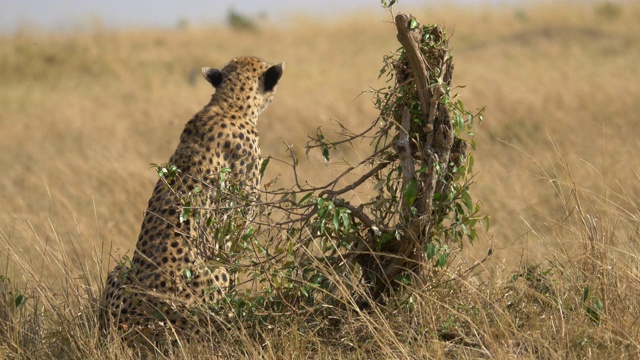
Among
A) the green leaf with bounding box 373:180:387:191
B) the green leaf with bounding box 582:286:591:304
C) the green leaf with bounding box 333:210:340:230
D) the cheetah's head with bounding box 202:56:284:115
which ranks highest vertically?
the cheetah's head with bounding box 202:56:284:115

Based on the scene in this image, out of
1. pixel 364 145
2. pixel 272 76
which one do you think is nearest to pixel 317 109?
pixel 364 145

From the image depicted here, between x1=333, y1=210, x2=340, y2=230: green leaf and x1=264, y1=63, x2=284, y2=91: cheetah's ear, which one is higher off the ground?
x1=264, y1=63, x2=284, y2=91: cheetah's ear

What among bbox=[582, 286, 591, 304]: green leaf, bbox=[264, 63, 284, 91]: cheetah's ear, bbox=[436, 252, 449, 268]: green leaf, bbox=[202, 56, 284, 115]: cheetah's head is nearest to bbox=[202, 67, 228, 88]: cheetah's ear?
bbox=[202, 56, 284, 115]: cheetah's head

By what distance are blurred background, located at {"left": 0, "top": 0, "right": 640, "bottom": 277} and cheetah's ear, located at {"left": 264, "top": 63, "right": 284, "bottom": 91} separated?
0.46 metres

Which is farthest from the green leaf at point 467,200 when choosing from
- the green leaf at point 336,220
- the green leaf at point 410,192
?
the green leaf at point 336,220

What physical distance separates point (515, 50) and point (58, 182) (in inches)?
361

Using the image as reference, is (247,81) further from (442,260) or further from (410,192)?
(442,260)

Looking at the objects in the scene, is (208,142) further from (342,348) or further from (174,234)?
(342,348)

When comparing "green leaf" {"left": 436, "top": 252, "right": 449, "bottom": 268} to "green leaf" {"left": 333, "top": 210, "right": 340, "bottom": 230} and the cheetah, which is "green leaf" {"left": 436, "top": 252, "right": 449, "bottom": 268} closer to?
"green leaf" {"left": 333, "top": 210, "right": 340, "bottom": 230}

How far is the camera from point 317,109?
34.3ft

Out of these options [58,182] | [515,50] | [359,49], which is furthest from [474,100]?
[359,49]

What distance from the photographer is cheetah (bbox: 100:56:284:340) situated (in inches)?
145

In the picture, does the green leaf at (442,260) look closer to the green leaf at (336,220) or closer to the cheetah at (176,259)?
the green leaf at (336,220)

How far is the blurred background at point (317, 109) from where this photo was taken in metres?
5.84
